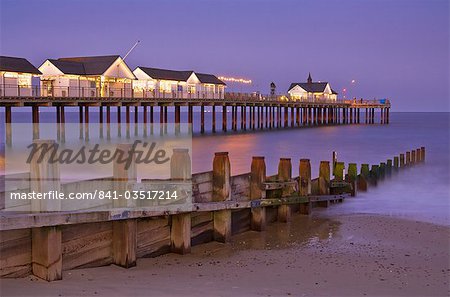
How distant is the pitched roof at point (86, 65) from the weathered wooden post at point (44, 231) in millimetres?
40071

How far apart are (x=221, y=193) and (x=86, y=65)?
40842mm

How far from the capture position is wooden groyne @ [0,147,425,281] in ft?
22.2

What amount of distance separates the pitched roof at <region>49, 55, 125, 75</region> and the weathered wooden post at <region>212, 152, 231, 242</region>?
1491 inches

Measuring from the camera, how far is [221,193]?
983 cm

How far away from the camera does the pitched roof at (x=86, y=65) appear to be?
149ft

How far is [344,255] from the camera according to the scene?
9.73 m

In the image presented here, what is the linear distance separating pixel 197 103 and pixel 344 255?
43.2m

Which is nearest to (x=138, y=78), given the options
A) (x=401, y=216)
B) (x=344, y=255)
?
(x=401, y=216)

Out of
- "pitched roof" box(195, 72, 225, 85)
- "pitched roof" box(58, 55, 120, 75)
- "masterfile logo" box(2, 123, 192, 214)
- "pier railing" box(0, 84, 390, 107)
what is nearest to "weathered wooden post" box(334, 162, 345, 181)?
"masterfile logo" box(2, 123, 192, 214)

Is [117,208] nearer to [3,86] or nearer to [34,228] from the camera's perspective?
[34,228]

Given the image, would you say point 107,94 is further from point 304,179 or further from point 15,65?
point 304,179

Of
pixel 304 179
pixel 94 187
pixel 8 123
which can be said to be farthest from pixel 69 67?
pixel 94 187

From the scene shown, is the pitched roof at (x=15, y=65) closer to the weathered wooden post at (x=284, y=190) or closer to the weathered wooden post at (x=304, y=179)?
the weathered wooden post at (x=304, y=179)

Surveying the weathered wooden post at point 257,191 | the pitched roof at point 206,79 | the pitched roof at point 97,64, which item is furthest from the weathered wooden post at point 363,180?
the pitched roof at point 206,79
